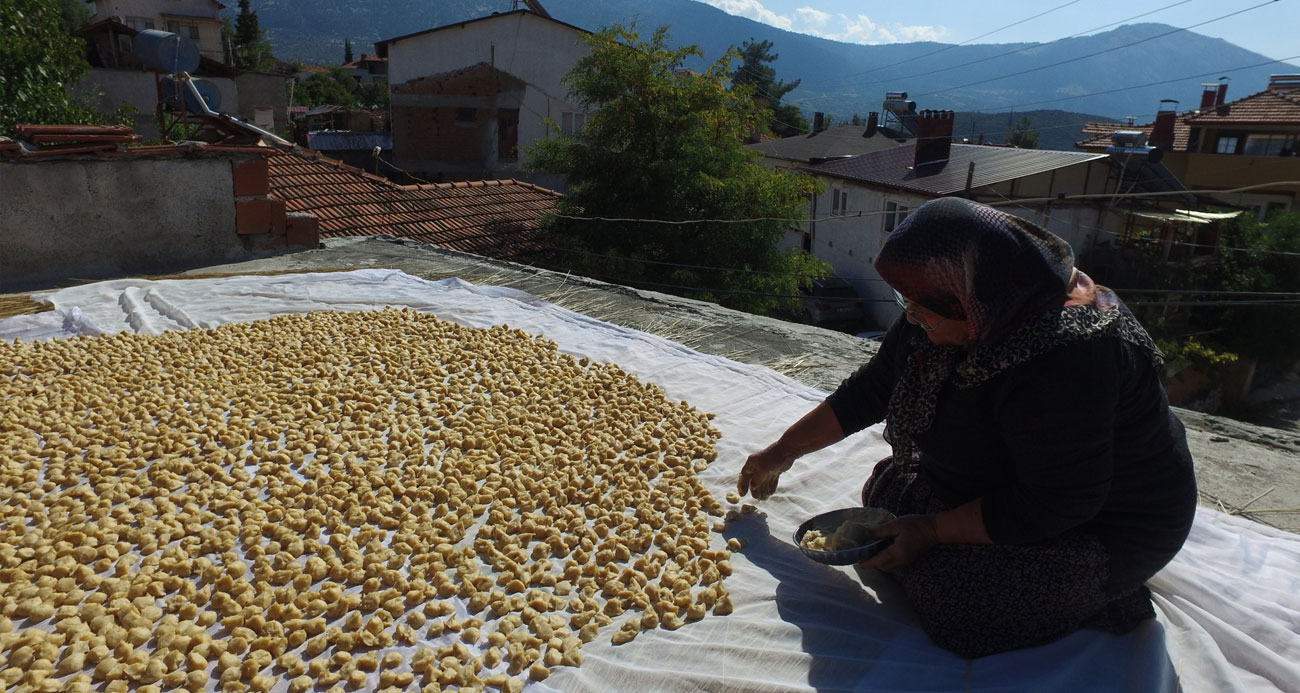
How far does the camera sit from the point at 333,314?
378 centimetres

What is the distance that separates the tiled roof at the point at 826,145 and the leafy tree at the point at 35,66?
15.1m

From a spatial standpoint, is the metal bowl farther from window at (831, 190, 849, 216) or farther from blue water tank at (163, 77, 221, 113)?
window at (831, 190, 849, 216)

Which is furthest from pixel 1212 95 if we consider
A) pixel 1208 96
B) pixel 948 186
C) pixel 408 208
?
pixel 408 208

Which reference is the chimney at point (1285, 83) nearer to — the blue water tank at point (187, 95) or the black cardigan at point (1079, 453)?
the blue water tank at point (187, 95)

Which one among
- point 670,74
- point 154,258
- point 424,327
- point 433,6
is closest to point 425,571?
point 424,327

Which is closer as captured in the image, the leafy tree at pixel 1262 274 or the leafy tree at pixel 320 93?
the leafy tree at pixel 1262 274

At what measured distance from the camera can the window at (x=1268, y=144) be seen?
17406 millimetres

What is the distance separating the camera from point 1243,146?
1823 cm

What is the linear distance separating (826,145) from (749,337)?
20.0 meters

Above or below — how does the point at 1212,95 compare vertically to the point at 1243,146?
above

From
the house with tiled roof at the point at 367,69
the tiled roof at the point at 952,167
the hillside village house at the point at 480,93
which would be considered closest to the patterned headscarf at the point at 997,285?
the tiled roof at the point at 952,167

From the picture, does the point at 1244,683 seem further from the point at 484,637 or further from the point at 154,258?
the point at 154,258

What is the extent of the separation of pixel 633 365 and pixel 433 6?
185 m

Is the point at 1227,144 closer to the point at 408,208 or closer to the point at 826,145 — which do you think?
the point at 826,145
